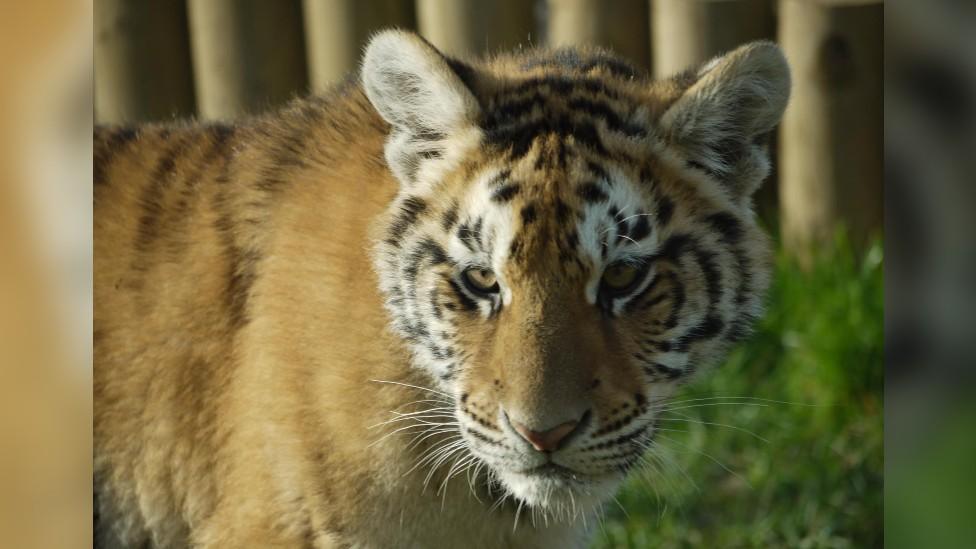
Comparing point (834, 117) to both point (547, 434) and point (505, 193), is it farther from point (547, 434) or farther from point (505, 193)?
point (547, 434)

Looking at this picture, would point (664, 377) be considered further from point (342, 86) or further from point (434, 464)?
point (342, 86)

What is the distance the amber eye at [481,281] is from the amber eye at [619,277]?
0.16 m

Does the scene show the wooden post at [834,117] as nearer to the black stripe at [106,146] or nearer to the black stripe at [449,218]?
the black stripe at [449,218]

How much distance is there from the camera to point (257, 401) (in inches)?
77.7

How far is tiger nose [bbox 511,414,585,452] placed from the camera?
1.67m

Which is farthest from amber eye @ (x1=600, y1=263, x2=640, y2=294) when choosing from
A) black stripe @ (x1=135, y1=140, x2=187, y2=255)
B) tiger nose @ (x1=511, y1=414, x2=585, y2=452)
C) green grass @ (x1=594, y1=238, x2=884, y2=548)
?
black stripe @ (x1=135, y1=140, x2=187, y2=255)

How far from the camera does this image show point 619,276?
1759mm

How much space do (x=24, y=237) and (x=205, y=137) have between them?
45 centimetres

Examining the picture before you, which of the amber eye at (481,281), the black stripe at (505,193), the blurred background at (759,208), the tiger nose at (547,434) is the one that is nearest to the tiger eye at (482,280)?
Answer: the amber eye at (481,281)

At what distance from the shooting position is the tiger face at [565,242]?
1.71m

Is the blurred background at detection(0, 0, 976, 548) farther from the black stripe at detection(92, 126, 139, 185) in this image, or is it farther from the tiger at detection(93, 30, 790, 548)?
the tiger at detection(93, 30, 790, 548)

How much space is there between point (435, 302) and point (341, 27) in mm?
799

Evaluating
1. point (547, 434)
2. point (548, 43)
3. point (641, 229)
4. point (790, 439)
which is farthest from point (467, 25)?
point (790, 439)

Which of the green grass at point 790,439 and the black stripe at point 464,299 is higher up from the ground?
the black stripe at point 464,299
